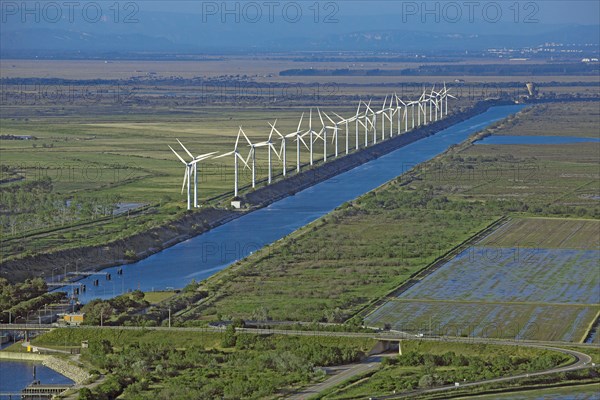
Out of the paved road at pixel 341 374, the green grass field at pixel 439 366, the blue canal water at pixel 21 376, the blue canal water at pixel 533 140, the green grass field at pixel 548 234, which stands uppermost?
the green grass field at pixel 439 366

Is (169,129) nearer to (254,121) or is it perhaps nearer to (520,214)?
(254,121)

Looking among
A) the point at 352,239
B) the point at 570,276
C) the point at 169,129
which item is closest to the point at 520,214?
the point at 352,239

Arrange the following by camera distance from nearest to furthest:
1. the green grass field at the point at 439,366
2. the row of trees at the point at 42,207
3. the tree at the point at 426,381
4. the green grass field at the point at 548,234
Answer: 1. the green grass field at the point at 439,366
2. the tree at the point at 426,381
3. the green grass field at the point at 548,234
4. the row of trees at the point at 42,207

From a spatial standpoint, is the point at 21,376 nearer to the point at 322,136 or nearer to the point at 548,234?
the point at 548,234

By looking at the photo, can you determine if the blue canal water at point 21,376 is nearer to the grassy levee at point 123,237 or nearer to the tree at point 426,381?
the tree at point 426,381

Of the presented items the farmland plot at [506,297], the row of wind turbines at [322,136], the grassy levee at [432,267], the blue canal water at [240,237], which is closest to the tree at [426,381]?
the farmland plot at [506,297]

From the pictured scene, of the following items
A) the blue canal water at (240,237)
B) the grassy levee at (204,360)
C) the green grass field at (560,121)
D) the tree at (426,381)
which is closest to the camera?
the grassy levee at (204,360)

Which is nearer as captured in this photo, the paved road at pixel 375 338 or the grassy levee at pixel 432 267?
the paved road at pixel 375 338
